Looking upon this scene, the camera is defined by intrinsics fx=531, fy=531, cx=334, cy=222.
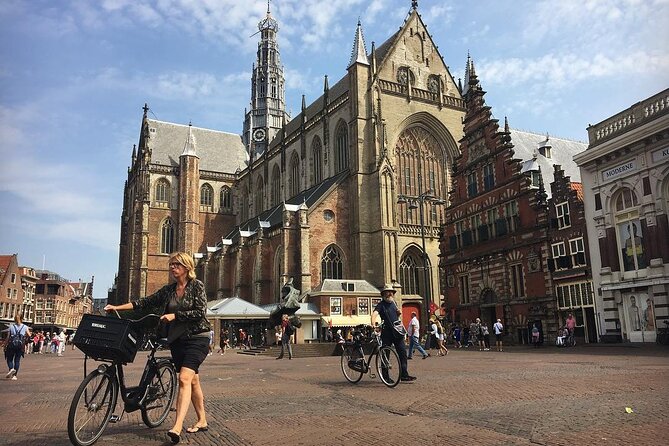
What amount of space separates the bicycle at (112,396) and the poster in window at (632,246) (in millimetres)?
20928

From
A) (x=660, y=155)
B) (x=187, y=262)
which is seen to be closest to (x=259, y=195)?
(x=660, y=155)

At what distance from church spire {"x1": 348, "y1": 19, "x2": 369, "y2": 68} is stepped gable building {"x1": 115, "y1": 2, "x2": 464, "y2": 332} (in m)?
0.11

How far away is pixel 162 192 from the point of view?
60281mm

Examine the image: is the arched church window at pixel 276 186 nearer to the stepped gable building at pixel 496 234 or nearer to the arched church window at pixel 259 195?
the arched church window at pixel 259 195

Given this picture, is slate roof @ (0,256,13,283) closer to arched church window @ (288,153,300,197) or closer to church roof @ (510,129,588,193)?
arched church window @ (288,153,300,197)

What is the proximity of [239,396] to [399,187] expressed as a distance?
110 feet

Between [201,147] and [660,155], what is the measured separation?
54.4 metres

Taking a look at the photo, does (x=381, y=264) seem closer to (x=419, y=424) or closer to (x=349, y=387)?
(x=349, y=387)

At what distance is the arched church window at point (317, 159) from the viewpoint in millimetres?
46200

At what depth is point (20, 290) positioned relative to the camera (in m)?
62.2

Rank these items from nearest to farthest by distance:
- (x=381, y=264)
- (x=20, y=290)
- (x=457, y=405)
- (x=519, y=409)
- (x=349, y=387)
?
1. (x=519, y=409)
2. (x=457, y=405)
3. (x=349, y=387)
4. (x=381, y=264)
5. (x=20, y=290)

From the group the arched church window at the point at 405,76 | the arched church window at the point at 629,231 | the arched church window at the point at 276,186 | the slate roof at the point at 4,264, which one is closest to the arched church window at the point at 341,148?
the arched church window at the point at 405,76

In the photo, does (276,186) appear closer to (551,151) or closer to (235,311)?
(235,311)

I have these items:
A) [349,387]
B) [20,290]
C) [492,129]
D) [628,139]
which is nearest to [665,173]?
[628,139]
